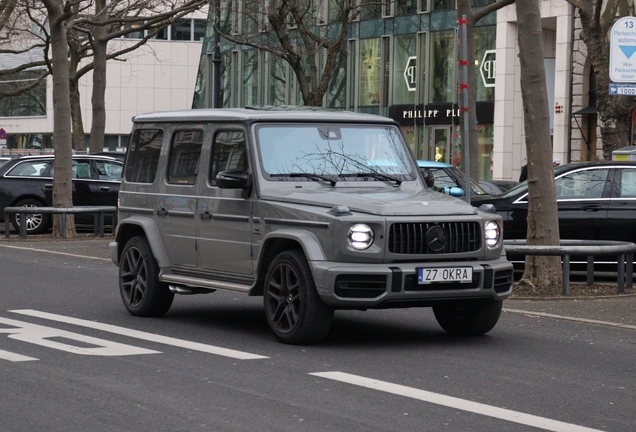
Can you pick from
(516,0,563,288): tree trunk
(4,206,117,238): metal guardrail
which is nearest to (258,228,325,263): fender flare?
(516,0,563,288): tree trunk

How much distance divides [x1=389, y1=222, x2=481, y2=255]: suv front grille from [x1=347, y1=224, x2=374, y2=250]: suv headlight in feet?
0.53

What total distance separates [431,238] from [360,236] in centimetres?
56

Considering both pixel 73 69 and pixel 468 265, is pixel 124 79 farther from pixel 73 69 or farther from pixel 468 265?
pixel 468 265

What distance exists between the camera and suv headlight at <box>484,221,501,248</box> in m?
10.2

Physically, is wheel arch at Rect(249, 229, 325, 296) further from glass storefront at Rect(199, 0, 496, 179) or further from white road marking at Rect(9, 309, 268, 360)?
glass storefront at Rect(199, 0, 496, 179)

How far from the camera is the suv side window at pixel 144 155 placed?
1216 cm

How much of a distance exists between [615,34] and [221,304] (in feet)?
17.5

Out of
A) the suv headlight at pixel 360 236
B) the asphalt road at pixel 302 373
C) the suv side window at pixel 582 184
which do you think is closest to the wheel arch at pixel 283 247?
the suv headlight at pixel 360 236

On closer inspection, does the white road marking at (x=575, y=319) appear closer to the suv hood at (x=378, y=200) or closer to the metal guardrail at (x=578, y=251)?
the metal guardrail at (x=578, y=251)

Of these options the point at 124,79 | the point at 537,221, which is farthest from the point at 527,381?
the point at 124,79

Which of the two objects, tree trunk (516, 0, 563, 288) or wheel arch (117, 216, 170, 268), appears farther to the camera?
tree trunk (516, 0, 563, 288)

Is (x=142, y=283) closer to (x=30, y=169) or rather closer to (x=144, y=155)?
(x=144, y=155)

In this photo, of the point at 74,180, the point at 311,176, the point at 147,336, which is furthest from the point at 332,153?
the point at 74,180

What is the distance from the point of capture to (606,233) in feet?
53.7
